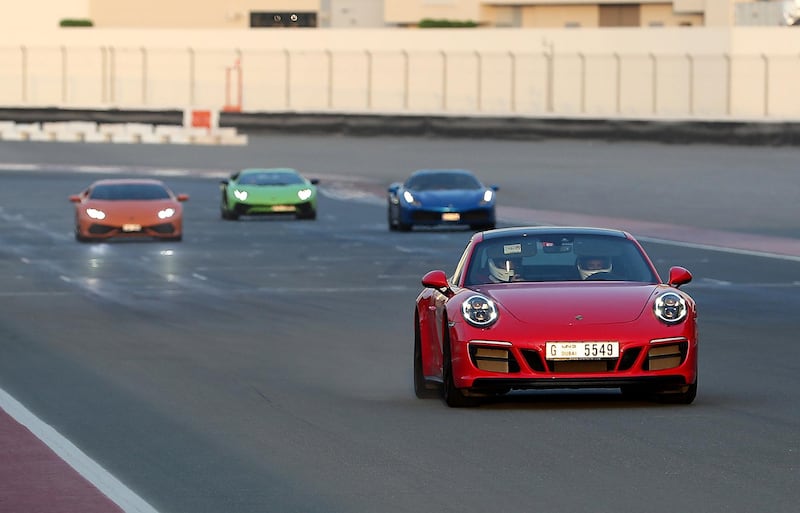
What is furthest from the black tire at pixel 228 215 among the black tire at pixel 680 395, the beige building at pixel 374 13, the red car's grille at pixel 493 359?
the beige building at pixel 374 13

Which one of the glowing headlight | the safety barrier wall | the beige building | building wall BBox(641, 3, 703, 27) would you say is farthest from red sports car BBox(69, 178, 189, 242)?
building wall BBox(641, 3, 703, 27)

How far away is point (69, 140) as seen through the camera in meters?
79.7

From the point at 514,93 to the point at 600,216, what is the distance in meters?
37.5

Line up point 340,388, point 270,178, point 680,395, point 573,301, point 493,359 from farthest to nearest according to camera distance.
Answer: point 270,178
point 340,388
point 680,395
point 573,301
point 493,359

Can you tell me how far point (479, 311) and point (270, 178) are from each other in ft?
111

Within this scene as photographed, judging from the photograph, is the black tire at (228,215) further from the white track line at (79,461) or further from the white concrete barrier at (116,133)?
the white track line at (79,461)

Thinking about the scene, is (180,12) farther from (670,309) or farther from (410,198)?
(670,309)

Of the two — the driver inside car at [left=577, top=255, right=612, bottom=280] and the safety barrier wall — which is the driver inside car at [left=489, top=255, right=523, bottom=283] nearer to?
the driver inside car at [left=577, top=255, right=612, bottom=280]

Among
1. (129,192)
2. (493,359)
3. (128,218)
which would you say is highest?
(493,359)

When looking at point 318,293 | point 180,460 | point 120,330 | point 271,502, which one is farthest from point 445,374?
point 318,293

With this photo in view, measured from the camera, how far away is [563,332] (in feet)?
41.6

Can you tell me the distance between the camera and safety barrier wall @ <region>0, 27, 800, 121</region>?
77438 millimetres

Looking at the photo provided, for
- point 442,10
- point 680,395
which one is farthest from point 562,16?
point 680,395

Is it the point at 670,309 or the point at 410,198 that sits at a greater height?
the point at 670,309
